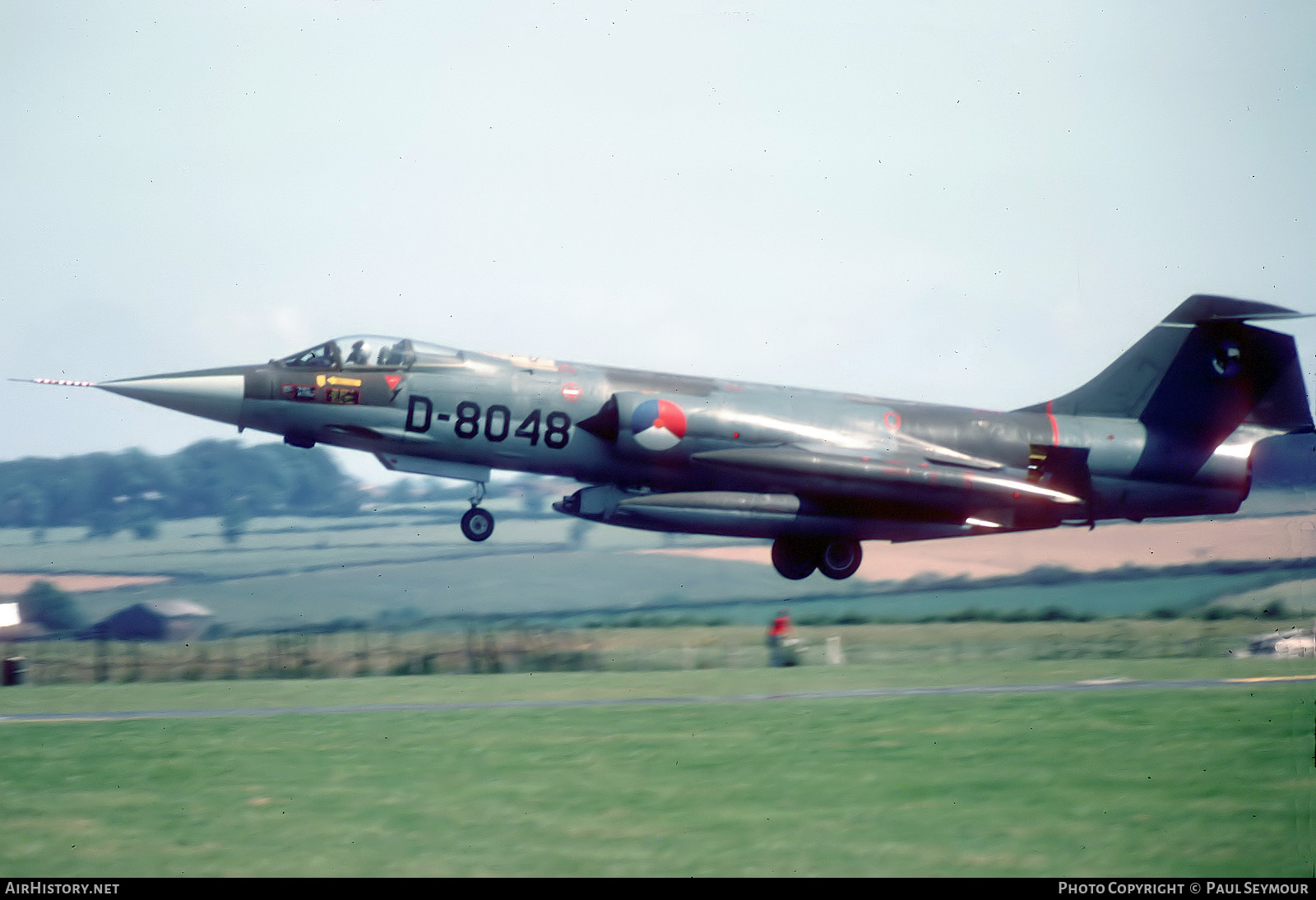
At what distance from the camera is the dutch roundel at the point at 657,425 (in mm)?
25391

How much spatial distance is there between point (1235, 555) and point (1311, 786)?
53.6 feet

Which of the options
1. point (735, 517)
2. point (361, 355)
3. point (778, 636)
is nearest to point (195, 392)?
point (361, 355)

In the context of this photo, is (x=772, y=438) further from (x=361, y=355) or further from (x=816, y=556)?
(x=361, y=355)

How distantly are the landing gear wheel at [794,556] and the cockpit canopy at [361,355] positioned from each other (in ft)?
25.8

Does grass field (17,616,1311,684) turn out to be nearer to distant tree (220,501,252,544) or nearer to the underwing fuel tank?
distant tree (220,501,252,544)

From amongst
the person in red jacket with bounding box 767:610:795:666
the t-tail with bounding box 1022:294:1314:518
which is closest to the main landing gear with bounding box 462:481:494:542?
the person in red jacket with bounding box 767:610:795:666

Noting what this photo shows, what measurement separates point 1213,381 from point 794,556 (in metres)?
9.76

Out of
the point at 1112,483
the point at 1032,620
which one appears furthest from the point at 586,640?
the point at 1112,483

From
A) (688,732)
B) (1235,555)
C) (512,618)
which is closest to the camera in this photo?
(688,732)

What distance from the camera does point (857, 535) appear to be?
86.6 feet

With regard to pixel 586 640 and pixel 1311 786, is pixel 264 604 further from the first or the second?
pixel 1311 786

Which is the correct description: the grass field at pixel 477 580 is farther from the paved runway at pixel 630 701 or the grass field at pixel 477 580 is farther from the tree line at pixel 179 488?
the paved runway at pixel 630 701

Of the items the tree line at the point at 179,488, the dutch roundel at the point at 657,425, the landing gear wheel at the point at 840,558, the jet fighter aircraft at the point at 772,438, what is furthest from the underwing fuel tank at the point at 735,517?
the tree line at the point at 179,488

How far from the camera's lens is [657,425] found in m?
25.4
